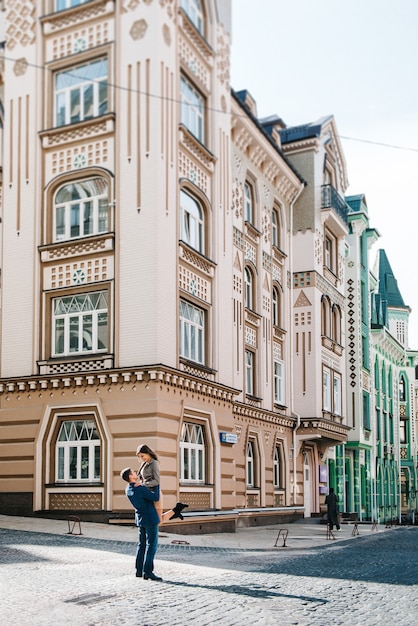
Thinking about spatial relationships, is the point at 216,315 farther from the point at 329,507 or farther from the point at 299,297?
the point at 299,297

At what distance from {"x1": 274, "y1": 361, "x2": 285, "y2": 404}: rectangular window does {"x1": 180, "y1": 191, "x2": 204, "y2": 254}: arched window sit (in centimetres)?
914

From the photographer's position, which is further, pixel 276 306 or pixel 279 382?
pixel 276 306

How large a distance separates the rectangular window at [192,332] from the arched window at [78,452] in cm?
326

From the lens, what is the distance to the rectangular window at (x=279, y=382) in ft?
109

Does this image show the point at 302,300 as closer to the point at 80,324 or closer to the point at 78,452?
the point at 80,324

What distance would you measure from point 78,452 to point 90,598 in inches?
508

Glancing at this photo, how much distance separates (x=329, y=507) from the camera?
26.9m

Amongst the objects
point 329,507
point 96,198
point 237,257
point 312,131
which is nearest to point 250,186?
point 237,257

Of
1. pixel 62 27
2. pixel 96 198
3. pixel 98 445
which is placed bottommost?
pixel 98 445

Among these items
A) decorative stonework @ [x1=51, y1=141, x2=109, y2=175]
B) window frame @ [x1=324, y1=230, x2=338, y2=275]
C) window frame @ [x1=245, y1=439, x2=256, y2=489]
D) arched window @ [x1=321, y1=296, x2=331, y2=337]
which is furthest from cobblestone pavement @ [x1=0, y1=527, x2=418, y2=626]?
window frame @ [x1=324, y1=230, x2=338, y2=275]

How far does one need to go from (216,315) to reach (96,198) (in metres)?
4.93

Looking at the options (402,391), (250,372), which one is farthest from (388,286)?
(250,372)

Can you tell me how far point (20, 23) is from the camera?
82.2 feet

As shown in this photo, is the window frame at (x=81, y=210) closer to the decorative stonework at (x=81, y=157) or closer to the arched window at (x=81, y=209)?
the arched window at (x=81, y=209)
